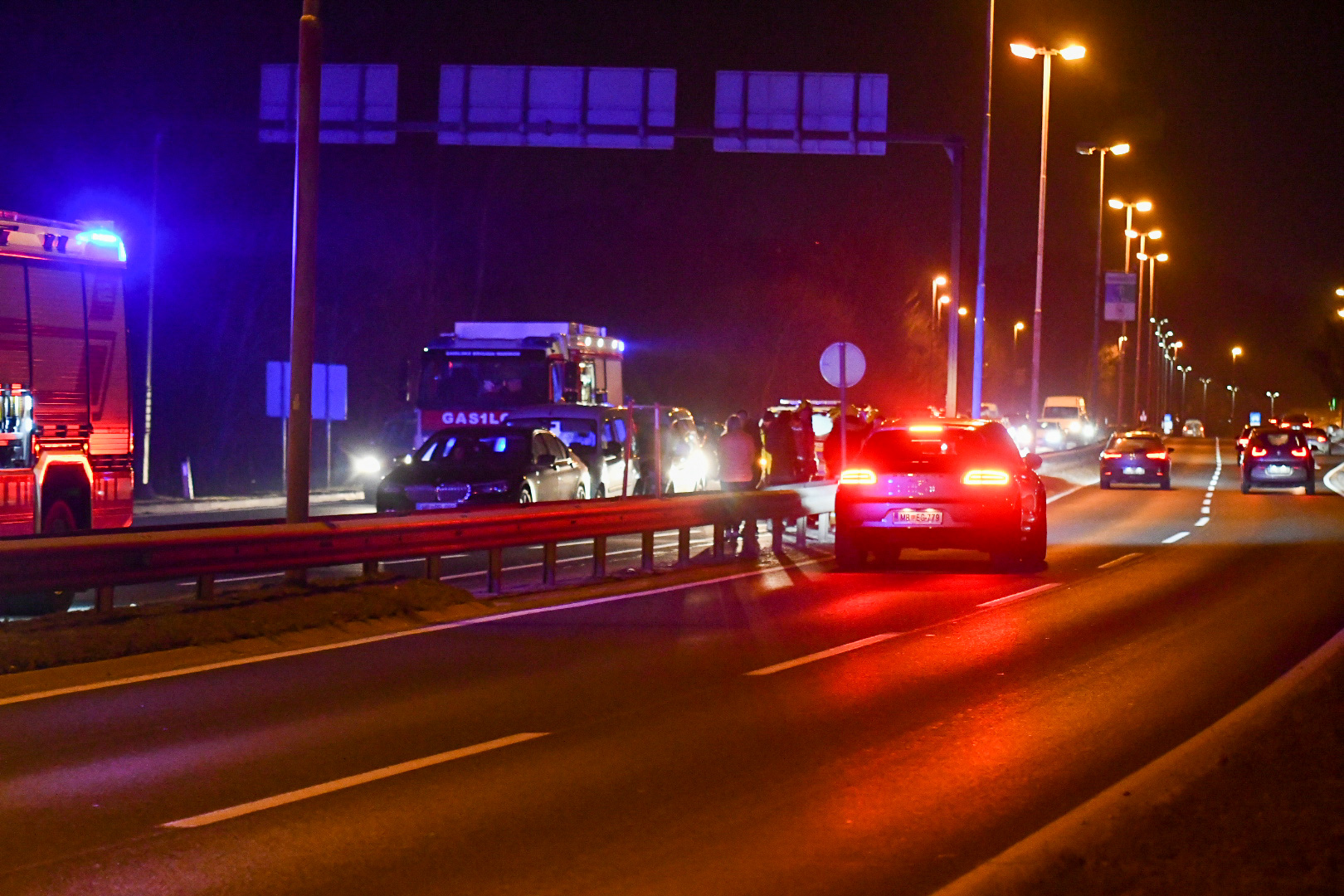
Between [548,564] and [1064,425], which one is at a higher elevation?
[1064,425]

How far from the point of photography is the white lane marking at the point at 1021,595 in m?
15.6

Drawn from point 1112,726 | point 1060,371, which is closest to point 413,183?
point 1112,726

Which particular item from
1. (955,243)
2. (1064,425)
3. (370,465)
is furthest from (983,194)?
(1064,425)

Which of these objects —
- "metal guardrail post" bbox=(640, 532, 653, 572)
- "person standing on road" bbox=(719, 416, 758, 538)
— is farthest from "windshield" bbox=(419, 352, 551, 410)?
"metal guardrail post" bbox=(640, 532, 653, 572)

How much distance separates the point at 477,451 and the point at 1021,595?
9808 mm

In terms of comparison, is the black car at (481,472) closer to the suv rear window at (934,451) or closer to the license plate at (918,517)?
the suv rear window at (934,451)

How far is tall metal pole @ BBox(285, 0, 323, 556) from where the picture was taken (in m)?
14.4

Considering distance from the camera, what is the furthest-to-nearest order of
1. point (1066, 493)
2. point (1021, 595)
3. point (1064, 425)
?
point (1064, 425), point (1066, 493), point (1021, 595)

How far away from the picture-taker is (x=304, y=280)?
47.6ft

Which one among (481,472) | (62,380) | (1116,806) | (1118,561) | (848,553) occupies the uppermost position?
(62,380)

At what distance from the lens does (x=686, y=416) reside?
31391 mm

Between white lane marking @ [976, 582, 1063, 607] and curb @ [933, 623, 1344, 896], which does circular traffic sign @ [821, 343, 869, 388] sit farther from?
curb @ [933, 623, 1344, 896]

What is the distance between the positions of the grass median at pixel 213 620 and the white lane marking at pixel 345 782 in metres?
3.79

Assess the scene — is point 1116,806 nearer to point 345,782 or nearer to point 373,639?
point 345,782
